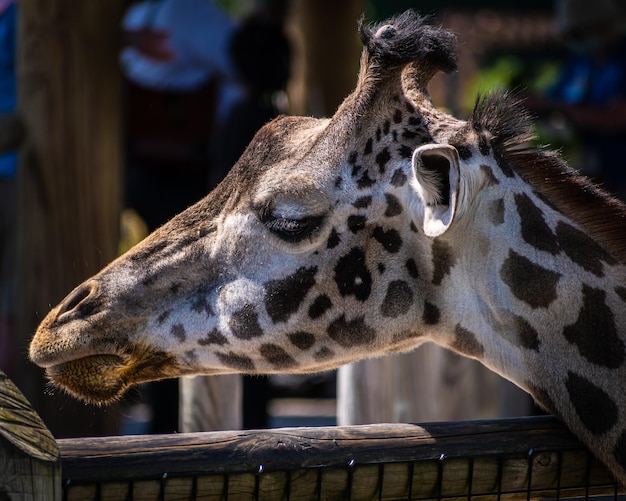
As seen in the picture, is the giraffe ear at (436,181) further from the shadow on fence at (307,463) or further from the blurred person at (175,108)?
the blurred person at (175,108)

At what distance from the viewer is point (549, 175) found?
2551 millimetres

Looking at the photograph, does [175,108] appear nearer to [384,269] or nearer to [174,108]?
[174,108]

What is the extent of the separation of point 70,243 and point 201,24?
7.46 feet

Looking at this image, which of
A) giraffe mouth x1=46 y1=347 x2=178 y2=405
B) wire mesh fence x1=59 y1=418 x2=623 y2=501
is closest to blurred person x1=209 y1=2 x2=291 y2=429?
giraffe mouth x1=46 y1=347 x2=178 y2=405

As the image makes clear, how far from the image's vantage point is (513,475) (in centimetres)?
226

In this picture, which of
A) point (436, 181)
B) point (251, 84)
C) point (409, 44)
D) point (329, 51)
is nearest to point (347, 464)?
point (436, 181)

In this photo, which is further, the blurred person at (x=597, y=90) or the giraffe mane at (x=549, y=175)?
the blurred person at (x=597, y=90)

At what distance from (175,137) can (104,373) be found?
123 inches

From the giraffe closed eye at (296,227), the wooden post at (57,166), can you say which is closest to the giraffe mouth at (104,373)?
the giraffe closed eye at (296,227)

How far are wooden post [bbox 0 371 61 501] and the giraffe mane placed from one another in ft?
4.62

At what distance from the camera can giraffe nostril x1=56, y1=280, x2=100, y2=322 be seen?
261 centimetres

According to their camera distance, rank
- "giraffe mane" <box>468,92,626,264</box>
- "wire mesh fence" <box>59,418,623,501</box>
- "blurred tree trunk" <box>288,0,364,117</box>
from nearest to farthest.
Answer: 1. "wire mesh fence" <box>59,418,623,501</box>
2. "giraffe mane" <box>468,92,626,264</box>
3. "blurred tree trunk" <box>288,0,364,117</box>

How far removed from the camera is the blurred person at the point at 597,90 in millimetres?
6238

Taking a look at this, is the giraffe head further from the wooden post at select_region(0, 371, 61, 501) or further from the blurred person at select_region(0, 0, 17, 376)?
the blurred person at select_region(0, 0, 17, 376)
